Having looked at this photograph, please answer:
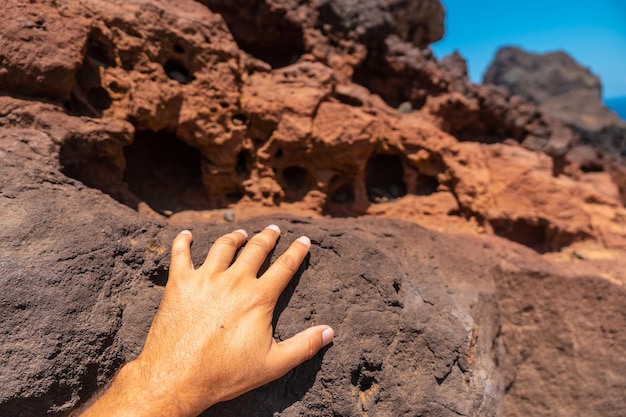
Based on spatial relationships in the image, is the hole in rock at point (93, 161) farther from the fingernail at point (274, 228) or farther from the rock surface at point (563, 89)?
the rock surface at point (563, 89)

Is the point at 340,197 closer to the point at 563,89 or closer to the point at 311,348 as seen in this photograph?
the point at 311,348

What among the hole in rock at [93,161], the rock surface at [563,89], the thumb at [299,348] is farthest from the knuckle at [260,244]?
the rock surface at [563,89]

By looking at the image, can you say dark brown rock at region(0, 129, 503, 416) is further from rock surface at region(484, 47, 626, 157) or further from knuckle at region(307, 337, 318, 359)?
rock surface at region(484, 47, 626, 157)

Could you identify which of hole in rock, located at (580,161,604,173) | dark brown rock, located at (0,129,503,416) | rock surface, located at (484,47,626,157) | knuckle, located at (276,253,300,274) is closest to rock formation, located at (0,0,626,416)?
dark brown rock, located at (0,129,503,416)

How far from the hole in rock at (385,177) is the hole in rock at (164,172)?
147 centimetres

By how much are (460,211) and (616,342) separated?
145 cm

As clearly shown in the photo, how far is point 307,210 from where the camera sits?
3148 millimetres

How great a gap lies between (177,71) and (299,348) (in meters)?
2.19

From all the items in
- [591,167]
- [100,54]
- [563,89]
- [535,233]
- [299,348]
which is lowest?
[299,348]

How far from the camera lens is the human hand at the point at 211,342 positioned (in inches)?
51.0

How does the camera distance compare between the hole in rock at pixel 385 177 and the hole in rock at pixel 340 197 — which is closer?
the hole in rock at pixel 340 197

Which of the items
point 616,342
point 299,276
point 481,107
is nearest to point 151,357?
point 299,276

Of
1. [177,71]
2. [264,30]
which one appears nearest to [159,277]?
[177,71]

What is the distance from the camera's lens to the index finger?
154 cm
